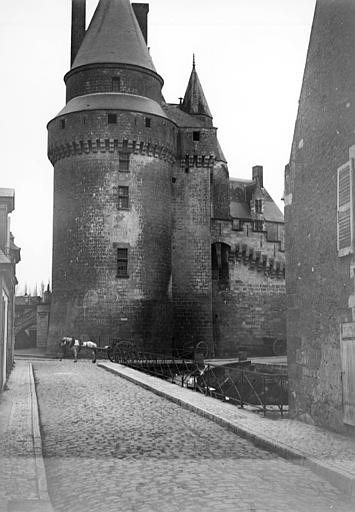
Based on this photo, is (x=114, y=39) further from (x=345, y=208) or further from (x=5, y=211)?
(x=345, y=208)

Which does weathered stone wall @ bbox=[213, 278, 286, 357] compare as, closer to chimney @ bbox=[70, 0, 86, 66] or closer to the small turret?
the small turret

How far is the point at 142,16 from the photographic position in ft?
139

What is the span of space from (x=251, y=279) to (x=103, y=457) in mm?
34566

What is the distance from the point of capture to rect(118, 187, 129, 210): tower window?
36.5 meters

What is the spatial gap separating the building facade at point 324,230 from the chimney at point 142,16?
102 feet

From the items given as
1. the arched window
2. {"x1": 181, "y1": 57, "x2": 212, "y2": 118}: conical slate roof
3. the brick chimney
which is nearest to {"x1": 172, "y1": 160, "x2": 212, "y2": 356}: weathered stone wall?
the arched window

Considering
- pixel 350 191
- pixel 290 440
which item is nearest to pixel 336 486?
pixel 290 440

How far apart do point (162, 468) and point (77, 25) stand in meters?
37.2

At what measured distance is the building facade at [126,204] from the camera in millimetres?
36031

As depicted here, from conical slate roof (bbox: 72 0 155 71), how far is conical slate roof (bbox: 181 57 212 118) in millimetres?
5595

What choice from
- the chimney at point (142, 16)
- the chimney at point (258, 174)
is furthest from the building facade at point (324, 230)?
the chimney at point (258, 174)

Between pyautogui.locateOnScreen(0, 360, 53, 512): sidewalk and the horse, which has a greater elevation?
the horse

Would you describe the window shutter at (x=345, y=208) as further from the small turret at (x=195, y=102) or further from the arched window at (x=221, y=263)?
the small turret at (x=195, y=102)

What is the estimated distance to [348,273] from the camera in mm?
10773
